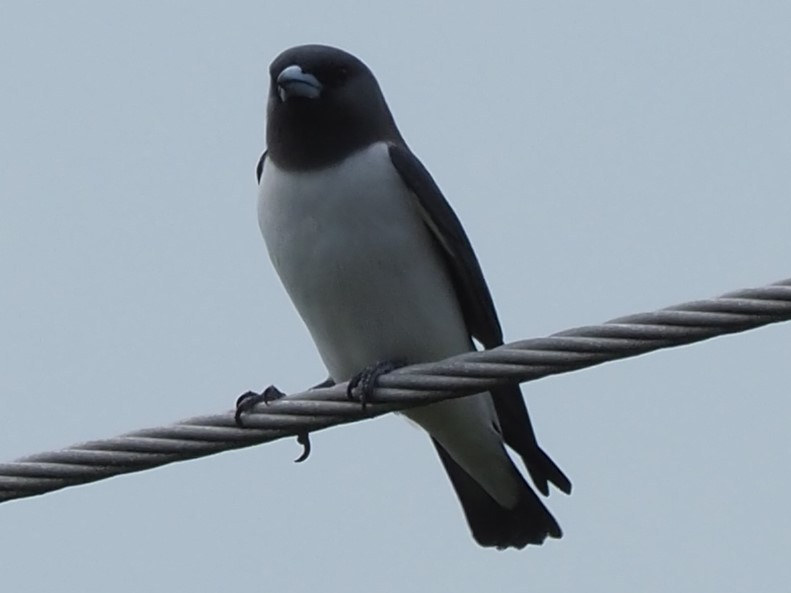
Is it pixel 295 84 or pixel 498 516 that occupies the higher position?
pixel 295 84

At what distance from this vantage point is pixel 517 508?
24.6ft

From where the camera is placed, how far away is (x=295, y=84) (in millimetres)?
6770

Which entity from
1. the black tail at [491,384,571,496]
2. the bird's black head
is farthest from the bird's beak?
the black tail at [491,384,571,496]

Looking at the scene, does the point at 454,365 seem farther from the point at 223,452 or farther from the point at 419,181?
the point at 419,181

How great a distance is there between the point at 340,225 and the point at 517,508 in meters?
1.65

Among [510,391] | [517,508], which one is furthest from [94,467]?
[517,508]

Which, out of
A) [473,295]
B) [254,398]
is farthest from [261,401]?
[473,295]

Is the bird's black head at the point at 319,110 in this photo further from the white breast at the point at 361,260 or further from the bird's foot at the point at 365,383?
the bird's foot at the point at 365,383

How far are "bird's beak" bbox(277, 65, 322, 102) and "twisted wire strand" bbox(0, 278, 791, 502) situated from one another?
5.59 ft

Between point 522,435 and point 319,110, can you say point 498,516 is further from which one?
point 319,110

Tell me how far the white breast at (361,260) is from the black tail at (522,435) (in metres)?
0.28

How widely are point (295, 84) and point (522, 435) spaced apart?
5.16 ft

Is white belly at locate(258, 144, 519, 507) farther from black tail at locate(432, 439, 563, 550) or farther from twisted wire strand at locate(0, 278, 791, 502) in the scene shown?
twisted wire strand at locate(0, 278, 791, 502)

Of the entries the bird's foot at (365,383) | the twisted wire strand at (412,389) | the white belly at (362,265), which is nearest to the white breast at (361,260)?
the white belly at (362,265)
